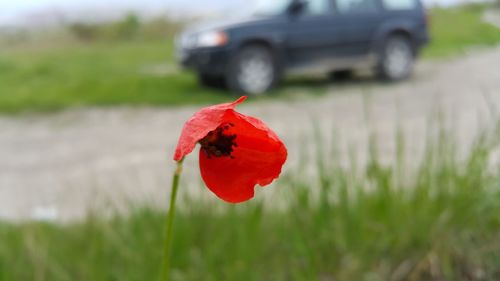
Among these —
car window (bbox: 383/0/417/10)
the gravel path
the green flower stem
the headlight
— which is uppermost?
car window (bbox: 383/0/417/10)

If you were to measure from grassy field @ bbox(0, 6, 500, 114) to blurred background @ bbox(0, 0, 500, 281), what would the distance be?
7 cm

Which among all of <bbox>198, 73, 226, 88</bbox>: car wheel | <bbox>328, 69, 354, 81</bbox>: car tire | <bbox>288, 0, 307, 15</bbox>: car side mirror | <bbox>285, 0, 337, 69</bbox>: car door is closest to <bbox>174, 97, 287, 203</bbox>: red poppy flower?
<bbox>285, 0, 337, 69</bbox>: car door

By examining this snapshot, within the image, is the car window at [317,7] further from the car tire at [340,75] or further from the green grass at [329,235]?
the green grass at [329,235]

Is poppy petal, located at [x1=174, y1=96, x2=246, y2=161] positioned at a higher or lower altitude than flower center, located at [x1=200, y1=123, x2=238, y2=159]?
higher

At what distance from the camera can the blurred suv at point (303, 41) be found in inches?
423

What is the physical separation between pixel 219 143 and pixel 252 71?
33.2ft

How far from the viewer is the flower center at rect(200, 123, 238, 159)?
0.84m

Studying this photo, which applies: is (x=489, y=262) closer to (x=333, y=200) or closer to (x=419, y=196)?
(x=419, y=196)

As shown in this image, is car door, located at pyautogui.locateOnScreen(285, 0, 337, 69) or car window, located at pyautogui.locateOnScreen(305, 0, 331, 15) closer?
car door, located at pyautogui.locateOnScreen(285, 0, 337, 69)

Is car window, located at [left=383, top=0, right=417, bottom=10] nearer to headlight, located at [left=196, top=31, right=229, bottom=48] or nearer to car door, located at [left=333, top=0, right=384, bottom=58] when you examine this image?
car door, located at [left=333, top=0, right=384, bottom=58]

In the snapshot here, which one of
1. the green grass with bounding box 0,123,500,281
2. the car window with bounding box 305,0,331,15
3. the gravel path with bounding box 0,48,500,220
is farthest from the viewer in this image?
the car window with bounding box 305,0,331,15

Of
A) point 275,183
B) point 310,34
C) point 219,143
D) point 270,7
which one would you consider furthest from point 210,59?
point 219,143

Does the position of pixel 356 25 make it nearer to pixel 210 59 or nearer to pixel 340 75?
pixel 340 75

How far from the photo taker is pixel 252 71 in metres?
10.9
